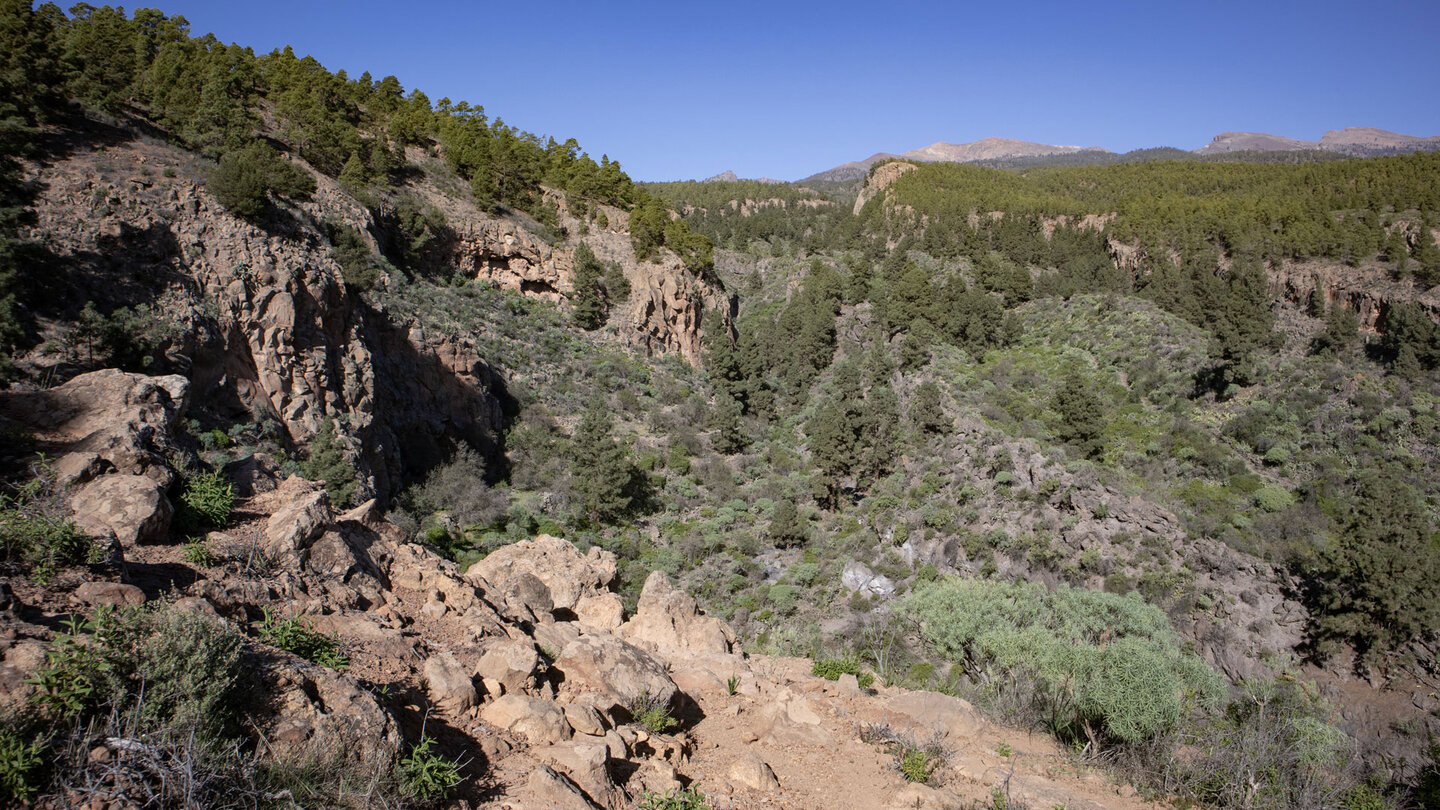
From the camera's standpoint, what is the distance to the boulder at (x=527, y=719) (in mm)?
5859

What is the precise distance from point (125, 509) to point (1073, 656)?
12199mm

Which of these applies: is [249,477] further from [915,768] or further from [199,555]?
[915,768]

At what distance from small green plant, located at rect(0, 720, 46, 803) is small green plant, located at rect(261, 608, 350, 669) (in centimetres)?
221

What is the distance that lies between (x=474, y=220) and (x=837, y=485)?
2660cm

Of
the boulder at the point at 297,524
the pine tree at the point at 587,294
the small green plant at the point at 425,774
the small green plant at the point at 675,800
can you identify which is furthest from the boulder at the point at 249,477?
the pine tree at the point at 587,294

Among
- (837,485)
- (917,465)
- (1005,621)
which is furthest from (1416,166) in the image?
(1005,621)

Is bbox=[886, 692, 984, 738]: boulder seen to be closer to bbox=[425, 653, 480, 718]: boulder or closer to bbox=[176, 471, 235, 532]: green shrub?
bbox=[425, 653, 480, 718]: boulder

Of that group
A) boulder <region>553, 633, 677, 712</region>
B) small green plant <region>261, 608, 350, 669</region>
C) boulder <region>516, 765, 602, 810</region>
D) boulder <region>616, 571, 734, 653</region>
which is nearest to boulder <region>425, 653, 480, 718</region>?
small green plant <region>261, 608, 350, 669</region>

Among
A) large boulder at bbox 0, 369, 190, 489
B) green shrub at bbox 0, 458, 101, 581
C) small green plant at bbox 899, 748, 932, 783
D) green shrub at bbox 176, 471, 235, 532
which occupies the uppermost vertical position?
large boulder at bbox 0, 369, 190, 489

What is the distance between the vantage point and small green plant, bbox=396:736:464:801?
4488 millimetres

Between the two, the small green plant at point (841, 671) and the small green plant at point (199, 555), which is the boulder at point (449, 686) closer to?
the small green plant at point (199, 555)

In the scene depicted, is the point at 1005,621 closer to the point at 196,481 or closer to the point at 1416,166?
the point at 196,481

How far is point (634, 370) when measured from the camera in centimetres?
3791

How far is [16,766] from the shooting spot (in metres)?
3.10
